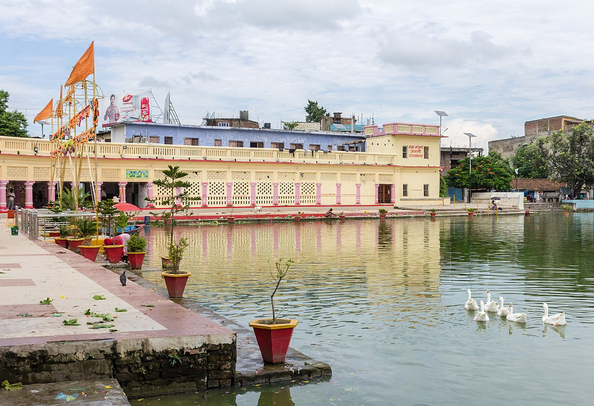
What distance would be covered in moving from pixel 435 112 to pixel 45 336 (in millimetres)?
58162

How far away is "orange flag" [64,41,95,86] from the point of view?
67.0 feet

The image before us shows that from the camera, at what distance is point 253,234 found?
108ft

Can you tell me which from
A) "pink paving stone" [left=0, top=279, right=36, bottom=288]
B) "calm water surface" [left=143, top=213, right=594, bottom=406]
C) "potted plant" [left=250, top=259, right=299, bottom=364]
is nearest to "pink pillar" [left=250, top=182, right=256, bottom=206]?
"calm water surface" [left=143, top=213, right=594, bottom=406]

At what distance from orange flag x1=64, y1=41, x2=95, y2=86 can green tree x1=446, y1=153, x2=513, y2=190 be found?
169 feet

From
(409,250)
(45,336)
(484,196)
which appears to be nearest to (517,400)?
(45,336)

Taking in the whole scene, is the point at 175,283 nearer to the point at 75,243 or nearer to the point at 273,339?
the point at 273,339

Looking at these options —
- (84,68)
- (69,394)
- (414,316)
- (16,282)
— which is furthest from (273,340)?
(84,68)

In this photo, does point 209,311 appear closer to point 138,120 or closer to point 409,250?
point 409,250

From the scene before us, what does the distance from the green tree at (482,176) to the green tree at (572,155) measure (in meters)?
5.18

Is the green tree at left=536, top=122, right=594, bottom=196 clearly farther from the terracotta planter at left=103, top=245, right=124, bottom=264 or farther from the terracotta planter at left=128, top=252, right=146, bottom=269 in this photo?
the terracotta planter at left=103, top=245, right=124, bottom=264

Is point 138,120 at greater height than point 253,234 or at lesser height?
greater

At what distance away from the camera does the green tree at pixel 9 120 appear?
48.8 m

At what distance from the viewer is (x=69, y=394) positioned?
6.62 m

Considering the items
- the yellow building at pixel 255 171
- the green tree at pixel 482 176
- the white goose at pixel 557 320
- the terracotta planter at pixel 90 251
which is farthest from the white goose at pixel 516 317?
the green tree at pixel 482 176
